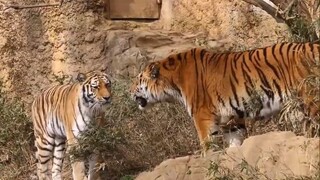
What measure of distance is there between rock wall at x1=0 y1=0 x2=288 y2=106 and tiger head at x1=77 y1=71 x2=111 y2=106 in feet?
6.99

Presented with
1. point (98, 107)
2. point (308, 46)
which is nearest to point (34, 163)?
point (98, 107)

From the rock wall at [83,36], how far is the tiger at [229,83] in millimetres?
2558

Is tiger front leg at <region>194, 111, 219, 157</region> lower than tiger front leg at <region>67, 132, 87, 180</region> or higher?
higher

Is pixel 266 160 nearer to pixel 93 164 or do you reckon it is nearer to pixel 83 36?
pixel 93 164

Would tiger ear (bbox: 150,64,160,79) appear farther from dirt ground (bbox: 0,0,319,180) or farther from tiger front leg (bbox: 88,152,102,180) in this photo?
dirt ground (bbox: 0,0,319,180)

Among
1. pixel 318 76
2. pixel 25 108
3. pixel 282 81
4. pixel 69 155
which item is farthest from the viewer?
pixel 25 108

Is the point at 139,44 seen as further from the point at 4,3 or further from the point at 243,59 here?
the point at 243,59

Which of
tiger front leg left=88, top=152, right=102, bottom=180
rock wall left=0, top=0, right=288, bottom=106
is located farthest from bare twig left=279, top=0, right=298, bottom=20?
rock wall left=0, top=0, right=288, bottom=106

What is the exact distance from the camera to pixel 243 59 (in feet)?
25.2

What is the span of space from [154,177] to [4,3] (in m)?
4.57

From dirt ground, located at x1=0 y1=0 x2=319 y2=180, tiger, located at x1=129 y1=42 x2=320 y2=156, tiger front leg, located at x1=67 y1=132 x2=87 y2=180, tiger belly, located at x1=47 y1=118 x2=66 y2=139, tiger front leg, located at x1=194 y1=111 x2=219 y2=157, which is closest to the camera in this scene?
tiger, located at x1=129 y1=42 x2=320 y2=156

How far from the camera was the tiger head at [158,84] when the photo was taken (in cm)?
785

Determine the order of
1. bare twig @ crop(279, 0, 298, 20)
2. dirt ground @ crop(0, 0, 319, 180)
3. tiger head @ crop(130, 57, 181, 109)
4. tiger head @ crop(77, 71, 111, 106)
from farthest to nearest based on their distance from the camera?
dirt ground @ crop(0, 0, 319, 180) < tiger head @ crop(77, 71, 111, 106) < tiger head @ crop(130, 57, 181, 109) < bare twig @ crop(279, 0, 298, 20)

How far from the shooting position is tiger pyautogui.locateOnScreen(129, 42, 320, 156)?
7.20 m
